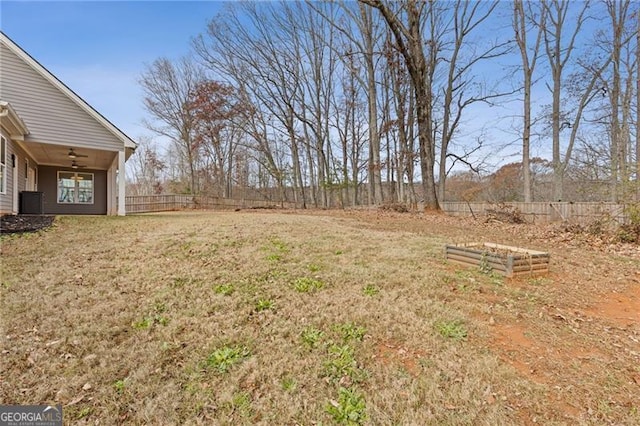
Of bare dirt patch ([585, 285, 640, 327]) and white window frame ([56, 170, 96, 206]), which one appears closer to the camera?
bare dirt patch ([585, 285, 640, 327])

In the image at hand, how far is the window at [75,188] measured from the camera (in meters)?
13.6

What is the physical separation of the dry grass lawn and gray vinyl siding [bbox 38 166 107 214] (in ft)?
32.2

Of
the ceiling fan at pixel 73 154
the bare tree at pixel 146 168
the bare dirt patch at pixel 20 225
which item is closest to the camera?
the bare dirt patch at pixel 20 225

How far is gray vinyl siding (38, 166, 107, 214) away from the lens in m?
13.1

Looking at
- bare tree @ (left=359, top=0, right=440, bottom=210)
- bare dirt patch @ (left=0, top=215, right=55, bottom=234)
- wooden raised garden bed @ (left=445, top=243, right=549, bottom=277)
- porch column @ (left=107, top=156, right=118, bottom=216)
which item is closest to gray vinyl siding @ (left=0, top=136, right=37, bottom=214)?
bare dirt patch @ (left=0, top=215, right=55, bottom=234)

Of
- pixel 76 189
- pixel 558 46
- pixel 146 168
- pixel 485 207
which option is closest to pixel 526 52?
pixel 558 46

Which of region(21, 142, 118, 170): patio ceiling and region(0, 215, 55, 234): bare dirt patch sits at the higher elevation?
region(21, 142, 118, 170): patio ceiling

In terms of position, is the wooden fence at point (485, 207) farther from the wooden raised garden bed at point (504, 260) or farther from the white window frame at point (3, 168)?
the white window frame at point (3, 168)

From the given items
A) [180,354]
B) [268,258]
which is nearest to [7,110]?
[268,258]

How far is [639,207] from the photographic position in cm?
681

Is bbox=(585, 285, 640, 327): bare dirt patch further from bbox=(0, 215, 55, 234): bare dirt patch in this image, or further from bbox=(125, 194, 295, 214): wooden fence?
bbox=(125, 194, 295, 214): wooden fence

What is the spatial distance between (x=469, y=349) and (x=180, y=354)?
236cm

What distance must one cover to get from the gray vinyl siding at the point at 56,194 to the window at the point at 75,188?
13cm

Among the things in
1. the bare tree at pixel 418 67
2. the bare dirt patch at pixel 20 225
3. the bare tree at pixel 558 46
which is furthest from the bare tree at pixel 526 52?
the bare dirt patch at pixel 20 225
